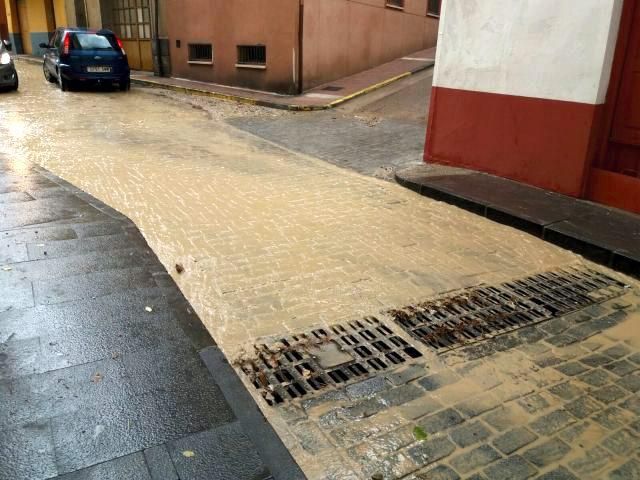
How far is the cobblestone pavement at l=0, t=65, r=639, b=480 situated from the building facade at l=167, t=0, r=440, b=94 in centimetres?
535

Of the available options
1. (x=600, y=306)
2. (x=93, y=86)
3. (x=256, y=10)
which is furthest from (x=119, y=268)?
(x=93, y=86)

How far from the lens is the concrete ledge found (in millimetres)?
4863

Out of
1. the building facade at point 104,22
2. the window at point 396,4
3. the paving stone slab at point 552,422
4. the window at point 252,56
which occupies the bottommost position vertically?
the paving stone slab at point 552,422

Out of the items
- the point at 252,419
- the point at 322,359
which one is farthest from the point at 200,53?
the point at 252,419

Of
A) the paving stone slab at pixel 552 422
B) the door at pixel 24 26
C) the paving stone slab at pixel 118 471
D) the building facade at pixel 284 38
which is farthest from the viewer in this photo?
the door at pixel 24 26

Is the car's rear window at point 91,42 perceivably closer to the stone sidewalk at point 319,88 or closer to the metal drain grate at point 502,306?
the stone sidewalk at point 319,88

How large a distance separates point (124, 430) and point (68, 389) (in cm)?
50

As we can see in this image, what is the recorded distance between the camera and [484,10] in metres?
6.77

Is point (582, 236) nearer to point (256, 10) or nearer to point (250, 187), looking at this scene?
point (250, 187)

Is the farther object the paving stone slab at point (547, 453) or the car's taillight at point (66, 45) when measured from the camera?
the car's taillight at point (66, 45)

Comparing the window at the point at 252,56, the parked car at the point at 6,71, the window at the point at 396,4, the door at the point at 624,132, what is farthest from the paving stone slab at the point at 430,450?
the window at the point at 396,4

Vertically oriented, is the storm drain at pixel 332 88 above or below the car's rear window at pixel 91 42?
below

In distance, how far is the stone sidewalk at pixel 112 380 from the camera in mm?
2453

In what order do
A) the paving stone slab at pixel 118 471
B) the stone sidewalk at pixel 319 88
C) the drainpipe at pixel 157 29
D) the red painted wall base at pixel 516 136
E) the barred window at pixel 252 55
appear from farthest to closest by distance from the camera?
the drainpipe at pixel 157 29
the barred window at pixel 252 55
the stone sidewalk at pixel 319 88
the red painted wall base at pixel 516 136
the paving stone slab at pixel 118 471
